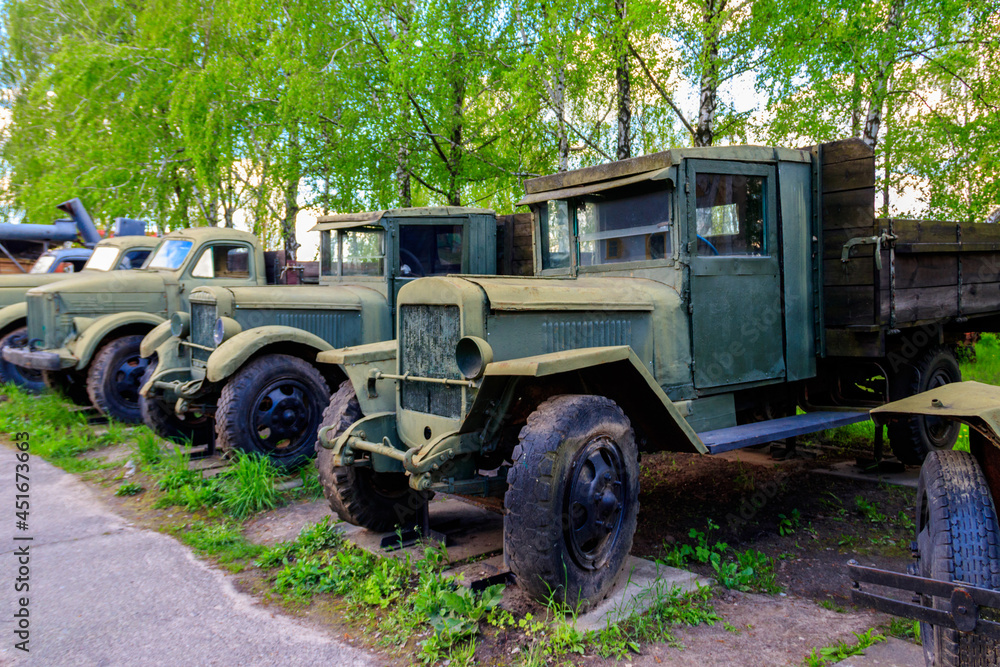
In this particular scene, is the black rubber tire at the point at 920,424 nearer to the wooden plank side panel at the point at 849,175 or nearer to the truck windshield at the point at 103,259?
the wooden plank side panel at the point at 849,175

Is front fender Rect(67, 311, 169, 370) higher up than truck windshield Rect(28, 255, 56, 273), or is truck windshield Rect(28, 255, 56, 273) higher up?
truck windshield Rect(28, 255, 56, 273)

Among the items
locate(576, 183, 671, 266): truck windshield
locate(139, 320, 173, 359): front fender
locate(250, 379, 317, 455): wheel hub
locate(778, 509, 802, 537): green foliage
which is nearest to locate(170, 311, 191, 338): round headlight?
locate(139, 320, 173, 359): front fender

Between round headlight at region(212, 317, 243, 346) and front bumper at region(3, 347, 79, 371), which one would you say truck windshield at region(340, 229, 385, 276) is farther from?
front bumper at region(3, 347, 79, 371)

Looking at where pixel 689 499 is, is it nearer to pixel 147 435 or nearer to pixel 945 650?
pixel 945 650

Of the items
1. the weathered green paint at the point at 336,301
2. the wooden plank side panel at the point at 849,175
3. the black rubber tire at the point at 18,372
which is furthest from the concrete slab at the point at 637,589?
the black rubber tire at the point at 18,372

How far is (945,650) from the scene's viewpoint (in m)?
2.40

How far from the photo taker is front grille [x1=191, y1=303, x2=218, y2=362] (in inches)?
251

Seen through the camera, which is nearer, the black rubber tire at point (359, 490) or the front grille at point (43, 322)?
the black rubber tire at point (359, 490)

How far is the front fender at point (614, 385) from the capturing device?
3104mm

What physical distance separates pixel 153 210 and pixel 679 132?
447 inches

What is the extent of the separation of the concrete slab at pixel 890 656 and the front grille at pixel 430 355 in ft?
6.69

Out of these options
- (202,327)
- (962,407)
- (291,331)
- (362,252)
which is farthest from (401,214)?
(962,407)

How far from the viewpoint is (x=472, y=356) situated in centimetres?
331

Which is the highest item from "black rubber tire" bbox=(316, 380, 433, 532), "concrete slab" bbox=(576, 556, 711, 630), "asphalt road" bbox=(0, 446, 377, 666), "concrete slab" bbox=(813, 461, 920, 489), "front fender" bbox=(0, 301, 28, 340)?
"front fender" bbox=(0, 301, 28, 340)
